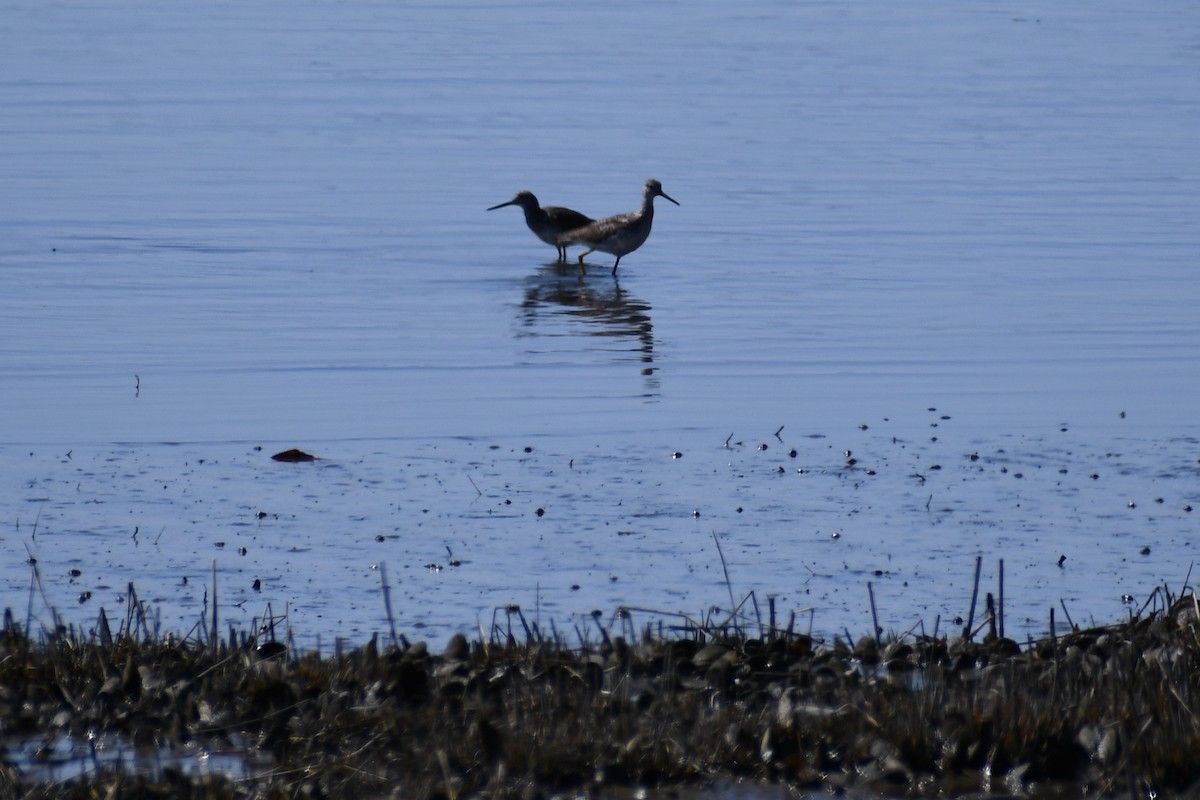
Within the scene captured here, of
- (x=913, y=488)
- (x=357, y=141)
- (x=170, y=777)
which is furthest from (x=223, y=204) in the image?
(x=170, y=777)

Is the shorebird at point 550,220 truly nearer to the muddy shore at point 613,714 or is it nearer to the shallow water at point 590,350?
the shallow water at point 590,350

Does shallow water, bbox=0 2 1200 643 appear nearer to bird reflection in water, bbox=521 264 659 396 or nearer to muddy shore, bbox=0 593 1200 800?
bird reflection in water, bbox=521 264 659 396

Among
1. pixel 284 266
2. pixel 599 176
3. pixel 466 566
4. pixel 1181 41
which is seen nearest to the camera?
pixel 466 566

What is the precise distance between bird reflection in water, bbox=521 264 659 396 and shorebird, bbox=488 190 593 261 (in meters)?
0.55

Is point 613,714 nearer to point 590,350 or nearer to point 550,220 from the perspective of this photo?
point 590,350

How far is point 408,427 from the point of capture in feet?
42.2

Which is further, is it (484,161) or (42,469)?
(484,161)

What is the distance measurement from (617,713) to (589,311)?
13134 mm

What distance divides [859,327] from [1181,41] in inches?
1424

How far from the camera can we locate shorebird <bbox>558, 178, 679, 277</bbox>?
21.8 metres

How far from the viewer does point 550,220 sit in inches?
903

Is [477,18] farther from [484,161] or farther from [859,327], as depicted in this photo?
[859,327]

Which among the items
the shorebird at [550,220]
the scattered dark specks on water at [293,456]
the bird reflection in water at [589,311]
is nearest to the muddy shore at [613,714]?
the scattered dark specks on water at [293,456]

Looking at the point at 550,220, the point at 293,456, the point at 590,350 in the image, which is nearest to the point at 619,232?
the point at 550,220
